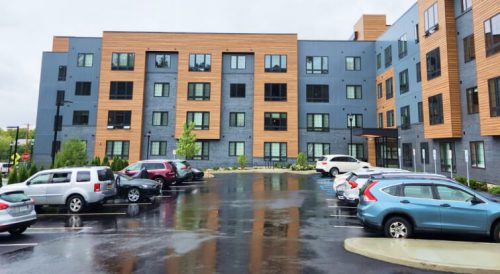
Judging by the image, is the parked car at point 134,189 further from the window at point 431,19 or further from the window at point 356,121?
the window at point 356,121

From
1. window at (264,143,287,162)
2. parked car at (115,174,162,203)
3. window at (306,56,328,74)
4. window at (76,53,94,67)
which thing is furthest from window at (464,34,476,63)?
window at (76,53,94,67)

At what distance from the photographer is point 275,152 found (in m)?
37.7

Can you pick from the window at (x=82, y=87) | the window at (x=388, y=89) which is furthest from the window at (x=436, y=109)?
the window at (x=82, y=87)

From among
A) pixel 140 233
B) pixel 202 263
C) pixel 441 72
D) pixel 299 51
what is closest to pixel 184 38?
pixel 299 51

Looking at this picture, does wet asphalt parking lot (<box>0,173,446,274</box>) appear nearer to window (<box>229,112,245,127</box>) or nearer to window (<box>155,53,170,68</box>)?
window (<box>229,112,245,127</box>)

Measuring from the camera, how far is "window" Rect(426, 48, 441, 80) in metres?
23.2

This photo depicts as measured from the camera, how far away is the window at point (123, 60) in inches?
1516

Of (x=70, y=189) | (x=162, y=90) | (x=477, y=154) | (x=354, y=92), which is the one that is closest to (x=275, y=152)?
(x=354, y=92)

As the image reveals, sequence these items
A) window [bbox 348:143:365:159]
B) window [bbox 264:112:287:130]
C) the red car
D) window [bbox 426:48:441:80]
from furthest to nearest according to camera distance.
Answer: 1. window [bbox 264:112:287:130]
2. window [bbox 348:143:365:159]
3. window [bbox 426:48:441:80]
4. the red car

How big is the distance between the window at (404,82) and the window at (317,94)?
9.34 metres

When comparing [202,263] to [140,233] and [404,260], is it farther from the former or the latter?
[404,260]

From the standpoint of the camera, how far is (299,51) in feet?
129

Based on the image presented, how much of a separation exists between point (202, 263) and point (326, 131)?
33.9 meters

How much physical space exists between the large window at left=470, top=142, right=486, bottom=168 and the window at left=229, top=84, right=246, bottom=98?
1005 inches
